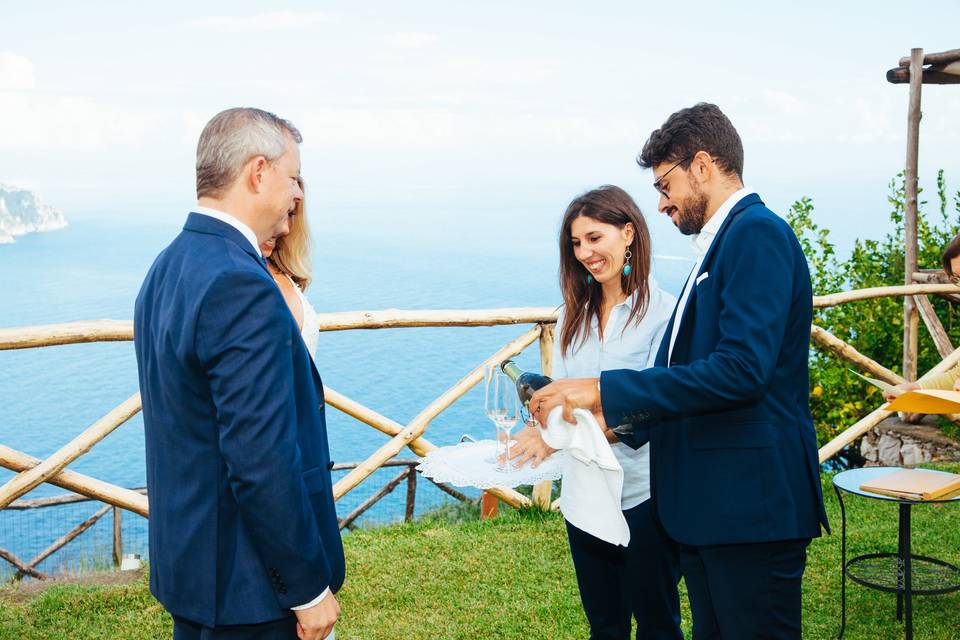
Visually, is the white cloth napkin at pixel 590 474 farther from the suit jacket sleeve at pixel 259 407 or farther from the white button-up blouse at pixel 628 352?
the suit jacket sleeve at pixel 259 407

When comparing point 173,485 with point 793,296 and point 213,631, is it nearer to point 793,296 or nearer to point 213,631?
point 213,631

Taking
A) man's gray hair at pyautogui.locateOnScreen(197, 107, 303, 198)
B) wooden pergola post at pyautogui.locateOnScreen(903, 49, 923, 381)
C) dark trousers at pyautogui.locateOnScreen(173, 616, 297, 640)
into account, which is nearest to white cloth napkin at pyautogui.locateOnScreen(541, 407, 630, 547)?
dark trousers at pyautogui.locateOnScreen(173, 616, 297, 640)

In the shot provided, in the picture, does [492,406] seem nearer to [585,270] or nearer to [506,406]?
[506,406]

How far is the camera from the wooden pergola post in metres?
6.89

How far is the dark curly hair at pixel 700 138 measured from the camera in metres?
1.94

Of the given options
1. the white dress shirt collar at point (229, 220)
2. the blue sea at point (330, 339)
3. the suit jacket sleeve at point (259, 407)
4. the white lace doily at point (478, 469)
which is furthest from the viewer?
the blue sea at point (330, 339)

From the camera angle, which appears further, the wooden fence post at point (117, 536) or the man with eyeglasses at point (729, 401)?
the wooden fence post at point (117, 536)

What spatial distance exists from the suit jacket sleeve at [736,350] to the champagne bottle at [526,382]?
0.36m

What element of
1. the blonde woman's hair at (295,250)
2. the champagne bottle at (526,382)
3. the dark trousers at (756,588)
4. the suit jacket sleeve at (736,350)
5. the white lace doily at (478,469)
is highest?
the blonde woman's hair at (295,250)

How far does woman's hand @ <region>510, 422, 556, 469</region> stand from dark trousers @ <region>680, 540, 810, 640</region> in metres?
0.49

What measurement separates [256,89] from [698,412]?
41112 mm

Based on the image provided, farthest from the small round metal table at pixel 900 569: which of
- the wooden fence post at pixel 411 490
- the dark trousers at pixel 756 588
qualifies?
the wooden fence post at pixel 411 490

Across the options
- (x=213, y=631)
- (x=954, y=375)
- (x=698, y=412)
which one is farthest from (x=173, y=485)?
(x=954, y=375)

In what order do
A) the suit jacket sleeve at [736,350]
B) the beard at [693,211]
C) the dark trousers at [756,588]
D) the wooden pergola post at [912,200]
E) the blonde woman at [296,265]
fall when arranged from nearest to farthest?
the suit jacket sleeve at [736,350] → the dark trousers at [756,588] → the beard at [693,211] → the blonde woman at [296,265] → the wooden pergola post at [912,200]
